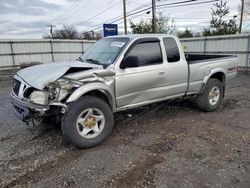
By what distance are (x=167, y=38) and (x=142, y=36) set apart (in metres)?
0.67

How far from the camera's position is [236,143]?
4086 mm

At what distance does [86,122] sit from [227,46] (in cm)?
1322

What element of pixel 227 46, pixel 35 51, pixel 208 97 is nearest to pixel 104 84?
pixel 208 97

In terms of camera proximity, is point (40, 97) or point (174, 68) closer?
point (40, 97)

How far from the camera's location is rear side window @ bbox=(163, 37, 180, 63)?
4.98 meters

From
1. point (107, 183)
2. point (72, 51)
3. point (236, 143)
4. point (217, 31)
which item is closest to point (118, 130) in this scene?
point (107, 183)

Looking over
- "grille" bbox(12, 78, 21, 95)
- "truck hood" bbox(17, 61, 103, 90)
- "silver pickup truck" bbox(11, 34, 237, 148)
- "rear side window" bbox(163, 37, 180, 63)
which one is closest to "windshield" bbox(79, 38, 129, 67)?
"silver pickup truck" bbox(11, 34, 237, 148)

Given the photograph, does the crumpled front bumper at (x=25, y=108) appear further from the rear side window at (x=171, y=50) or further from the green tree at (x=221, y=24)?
the green tree at (x=221, y=24)

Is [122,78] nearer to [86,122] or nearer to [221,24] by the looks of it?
[86,122]

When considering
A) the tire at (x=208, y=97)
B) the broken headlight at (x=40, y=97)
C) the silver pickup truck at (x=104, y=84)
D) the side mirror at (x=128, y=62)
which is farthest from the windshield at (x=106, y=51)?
the tire at (x=208, y=97)

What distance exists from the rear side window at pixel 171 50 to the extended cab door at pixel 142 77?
0.65 ft

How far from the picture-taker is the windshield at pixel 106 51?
4.39 metres

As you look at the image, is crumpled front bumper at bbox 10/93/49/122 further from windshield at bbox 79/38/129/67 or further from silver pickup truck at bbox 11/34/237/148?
windshield at bbox 79/38/129/67

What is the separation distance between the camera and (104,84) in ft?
13.1
